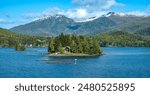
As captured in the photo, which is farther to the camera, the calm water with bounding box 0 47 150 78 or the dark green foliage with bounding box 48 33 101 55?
the dark green foliage with bounding box 48 33 101 55

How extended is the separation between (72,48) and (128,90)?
107m

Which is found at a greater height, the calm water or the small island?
the small island

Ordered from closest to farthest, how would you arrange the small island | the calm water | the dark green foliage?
the calm water
the small island
the dark green foliage

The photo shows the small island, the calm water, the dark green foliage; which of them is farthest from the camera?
the dark green foliage

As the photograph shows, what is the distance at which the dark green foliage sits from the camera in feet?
416

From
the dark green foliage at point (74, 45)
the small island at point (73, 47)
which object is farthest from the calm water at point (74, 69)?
the dark green foliage at point (74, 45)

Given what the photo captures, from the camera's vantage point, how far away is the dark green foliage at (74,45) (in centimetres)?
12670

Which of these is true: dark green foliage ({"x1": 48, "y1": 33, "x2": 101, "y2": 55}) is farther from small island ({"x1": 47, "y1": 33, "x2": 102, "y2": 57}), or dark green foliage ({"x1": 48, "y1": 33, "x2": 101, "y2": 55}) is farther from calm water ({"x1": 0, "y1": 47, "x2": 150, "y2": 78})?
calm water ({"x1": 0, "y1": 47, "x2": 150, "y2": 78})

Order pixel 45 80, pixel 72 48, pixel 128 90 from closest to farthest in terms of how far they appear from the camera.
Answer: pixel 128 90, pixel 45 80, pixel 72 48

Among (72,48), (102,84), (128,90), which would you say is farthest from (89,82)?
(72,48)

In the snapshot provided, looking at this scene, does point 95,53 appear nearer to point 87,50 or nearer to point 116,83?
point 87,50

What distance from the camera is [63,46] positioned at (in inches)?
5113

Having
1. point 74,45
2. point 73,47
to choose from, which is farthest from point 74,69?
point 74,45

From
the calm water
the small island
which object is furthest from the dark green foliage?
the calm water
